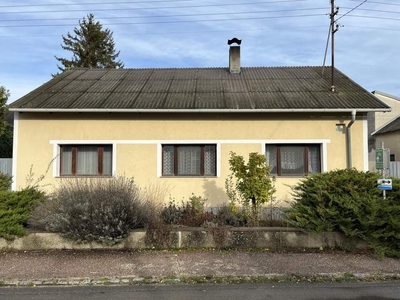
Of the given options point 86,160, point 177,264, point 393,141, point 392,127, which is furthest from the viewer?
point 392,127

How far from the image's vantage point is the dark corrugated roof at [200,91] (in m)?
10.4

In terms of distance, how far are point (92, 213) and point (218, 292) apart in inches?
129

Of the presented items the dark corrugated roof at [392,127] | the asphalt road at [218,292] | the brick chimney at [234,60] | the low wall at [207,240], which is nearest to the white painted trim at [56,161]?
the low wall at [207,240]

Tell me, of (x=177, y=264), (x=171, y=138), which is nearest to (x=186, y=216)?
(x=177, y=264)

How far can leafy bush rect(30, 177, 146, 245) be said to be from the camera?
22.3 ft

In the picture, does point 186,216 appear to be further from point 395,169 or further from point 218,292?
point 395,169

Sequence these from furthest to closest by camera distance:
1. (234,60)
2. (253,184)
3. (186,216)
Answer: (234,60)
(186,216)
(253,184)

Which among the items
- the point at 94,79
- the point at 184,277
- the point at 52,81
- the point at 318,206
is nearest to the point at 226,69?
the point at 94,79

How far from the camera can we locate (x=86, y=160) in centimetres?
1093

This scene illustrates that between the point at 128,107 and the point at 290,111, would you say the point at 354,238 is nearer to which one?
the point at 290,111

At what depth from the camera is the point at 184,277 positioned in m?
5.38

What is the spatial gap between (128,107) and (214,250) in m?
5.41

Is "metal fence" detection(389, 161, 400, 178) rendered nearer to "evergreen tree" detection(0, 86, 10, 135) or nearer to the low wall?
the low wall

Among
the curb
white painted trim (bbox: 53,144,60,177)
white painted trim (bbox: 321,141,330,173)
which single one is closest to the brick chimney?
white painted trim (bbox: 321,141,330,173)
